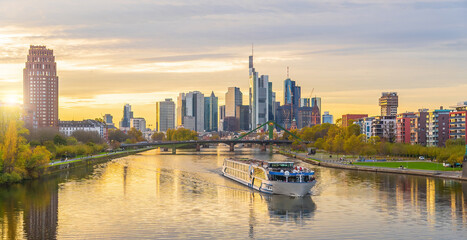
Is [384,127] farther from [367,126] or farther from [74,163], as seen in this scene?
[74,163]

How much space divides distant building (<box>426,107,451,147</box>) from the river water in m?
63.5

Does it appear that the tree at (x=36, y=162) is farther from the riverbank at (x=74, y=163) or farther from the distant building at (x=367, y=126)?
the distant building at (x=367, y=126)

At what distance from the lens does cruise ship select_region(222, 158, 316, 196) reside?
189ft

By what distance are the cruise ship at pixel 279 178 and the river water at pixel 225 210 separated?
3.75 ft

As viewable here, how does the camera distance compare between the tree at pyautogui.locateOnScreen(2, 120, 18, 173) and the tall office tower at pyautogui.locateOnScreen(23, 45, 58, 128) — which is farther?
the tall office tower at pyautogui.locateOnScreen(23, 45, 58, 128)

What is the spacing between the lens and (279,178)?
5956 cm

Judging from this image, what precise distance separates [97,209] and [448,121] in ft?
335

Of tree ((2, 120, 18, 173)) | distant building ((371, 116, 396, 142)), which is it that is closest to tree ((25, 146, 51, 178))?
tree ((2, 120, 18, 173))

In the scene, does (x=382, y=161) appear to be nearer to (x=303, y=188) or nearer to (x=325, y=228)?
(x=303, y=188)

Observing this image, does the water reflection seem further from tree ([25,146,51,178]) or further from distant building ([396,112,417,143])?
distant building ([396,112,417,143])

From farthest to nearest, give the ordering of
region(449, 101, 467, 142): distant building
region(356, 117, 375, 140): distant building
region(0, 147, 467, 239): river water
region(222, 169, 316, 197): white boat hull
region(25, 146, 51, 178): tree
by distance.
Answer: region(356, 117, 375, 140): distant building < region(449, 101, 467, 142): distant building < region(25, 146, 51, 178): tree < region(222, 169, 316, 197): white boat hull < region(0, 147, 467, 239): river water

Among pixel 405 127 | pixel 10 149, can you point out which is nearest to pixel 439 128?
pixel 405 127

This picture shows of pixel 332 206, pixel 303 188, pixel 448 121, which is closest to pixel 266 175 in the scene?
pixel 303 188

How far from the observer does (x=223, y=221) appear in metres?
44.8
